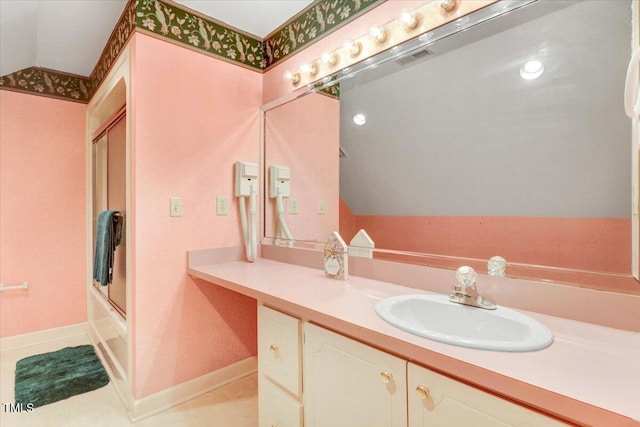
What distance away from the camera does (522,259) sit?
1.11 meters

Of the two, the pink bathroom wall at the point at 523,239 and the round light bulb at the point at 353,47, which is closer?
the pink bathroom wall at the point at 523,239

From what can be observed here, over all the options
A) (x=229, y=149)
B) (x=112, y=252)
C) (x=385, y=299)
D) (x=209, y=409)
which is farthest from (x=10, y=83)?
(x=385, y=299)

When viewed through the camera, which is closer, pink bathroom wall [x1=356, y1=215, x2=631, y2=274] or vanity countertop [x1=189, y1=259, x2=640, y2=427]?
vanity countertop [x1=189, y1=259, x2=640, y2=427]

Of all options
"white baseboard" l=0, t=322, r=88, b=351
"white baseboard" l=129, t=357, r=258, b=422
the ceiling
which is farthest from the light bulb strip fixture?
"white baseboard" l=0, t=322, r=88, b=351

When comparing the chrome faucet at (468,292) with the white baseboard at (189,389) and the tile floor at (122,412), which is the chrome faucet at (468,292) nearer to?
Result: the tile floor at (122,412)

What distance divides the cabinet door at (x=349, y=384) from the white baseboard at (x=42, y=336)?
258cm

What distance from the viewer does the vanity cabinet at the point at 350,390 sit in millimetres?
716

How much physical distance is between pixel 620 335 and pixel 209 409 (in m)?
1.89

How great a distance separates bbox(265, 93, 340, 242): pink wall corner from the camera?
1791 millimetres

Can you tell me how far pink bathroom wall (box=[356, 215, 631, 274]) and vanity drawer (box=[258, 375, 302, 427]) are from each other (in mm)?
773

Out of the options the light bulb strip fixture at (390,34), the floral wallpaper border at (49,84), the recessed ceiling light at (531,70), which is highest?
the floral wallpaper border at (49,84)

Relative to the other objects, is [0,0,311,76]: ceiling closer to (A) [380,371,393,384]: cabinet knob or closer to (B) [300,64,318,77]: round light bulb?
(B) [300,64,318,77]: round light bulb

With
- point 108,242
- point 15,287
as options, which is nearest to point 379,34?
point 108,242

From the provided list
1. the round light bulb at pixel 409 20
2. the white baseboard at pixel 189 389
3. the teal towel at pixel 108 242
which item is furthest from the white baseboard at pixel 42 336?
the round light bulb at pixel 409 20
